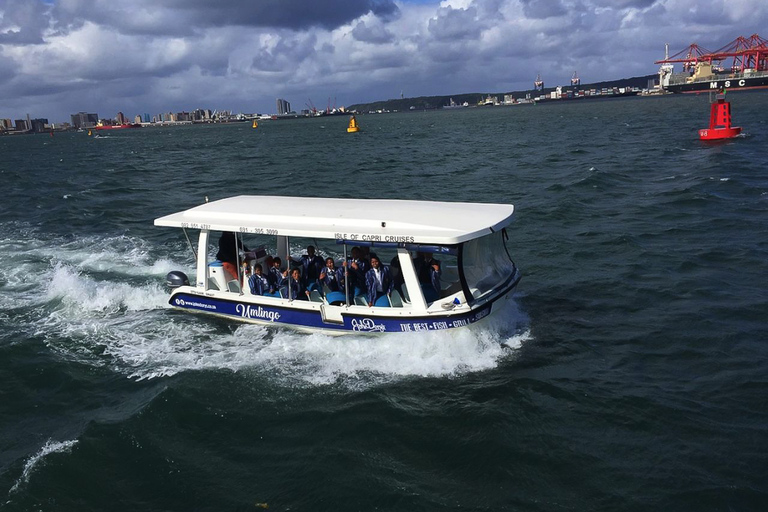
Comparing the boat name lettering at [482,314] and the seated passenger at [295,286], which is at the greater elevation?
the seated passenger at [295,286]

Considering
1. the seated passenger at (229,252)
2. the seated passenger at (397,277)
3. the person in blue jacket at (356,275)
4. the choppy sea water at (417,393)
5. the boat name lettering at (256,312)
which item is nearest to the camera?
the choppy sea water at (417,393)

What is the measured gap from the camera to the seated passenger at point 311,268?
14.8 metres

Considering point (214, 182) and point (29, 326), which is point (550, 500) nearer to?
point (29, 326)

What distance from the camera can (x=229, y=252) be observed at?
1538cm

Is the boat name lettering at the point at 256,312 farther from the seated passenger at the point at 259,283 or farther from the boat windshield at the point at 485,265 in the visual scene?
the boat windshield at the point at 485,265

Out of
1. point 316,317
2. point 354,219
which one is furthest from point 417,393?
point 354,219

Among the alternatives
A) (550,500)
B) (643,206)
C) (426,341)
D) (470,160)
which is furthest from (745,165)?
(550,500)

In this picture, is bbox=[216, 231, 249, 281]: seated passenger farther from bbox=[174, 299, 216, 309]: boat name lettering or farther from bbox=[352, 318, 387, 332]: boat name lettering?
bbox=[352, 318, 387, 332]: boat name lettering

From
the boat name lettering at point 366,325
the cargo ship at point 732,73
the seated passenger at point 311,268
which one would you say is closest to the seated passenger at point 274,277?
the seated passenger at point 311,268

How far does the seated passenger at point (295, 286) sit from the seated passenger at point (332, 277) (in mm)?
612

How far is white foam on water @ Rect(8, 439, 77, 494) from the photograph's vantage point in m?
9.90

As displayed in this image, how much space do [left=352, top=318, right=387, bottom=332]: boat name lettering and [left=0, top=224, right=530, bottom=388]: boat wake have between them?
1.01 ft

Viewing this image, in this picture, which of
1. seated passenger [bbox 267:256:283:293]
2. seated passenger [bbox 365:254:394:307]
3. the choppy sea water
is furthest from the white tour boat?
the choppy sea water

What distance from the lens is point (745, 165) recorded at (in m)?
34.8
